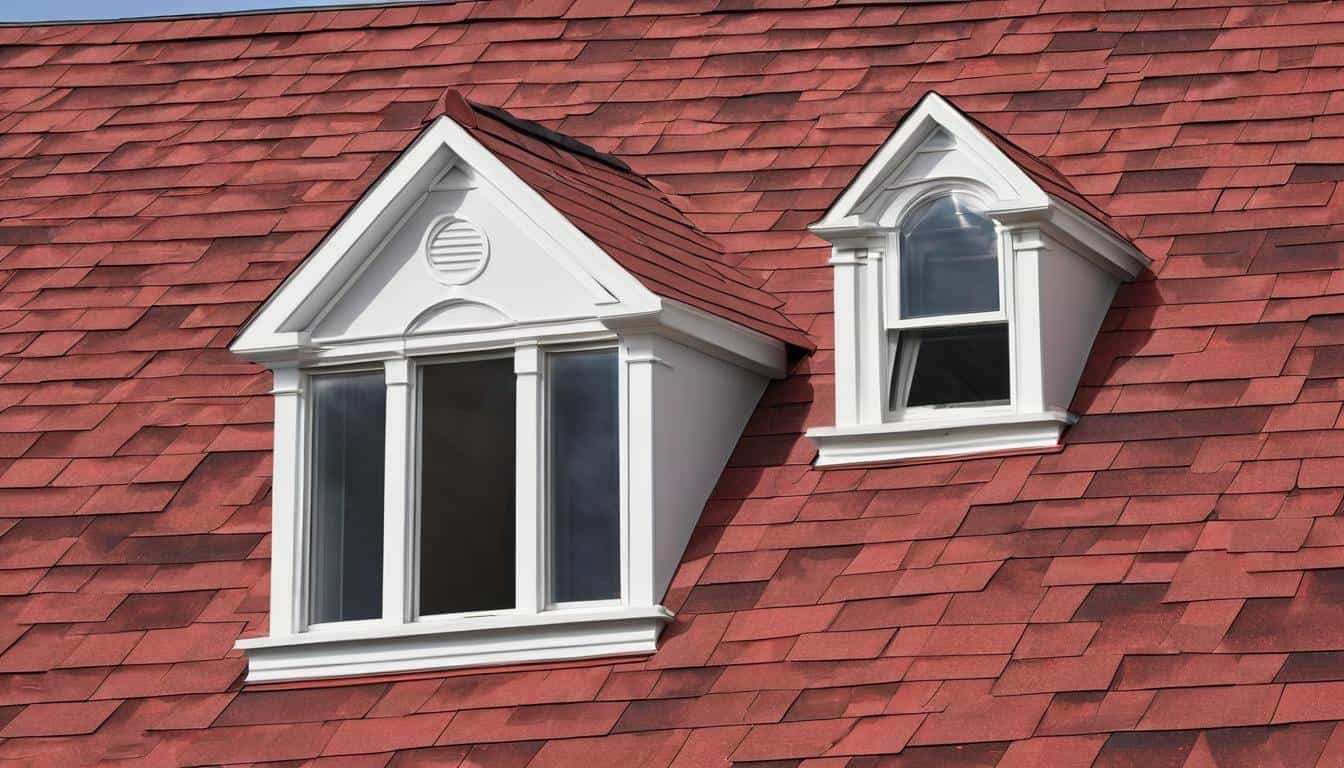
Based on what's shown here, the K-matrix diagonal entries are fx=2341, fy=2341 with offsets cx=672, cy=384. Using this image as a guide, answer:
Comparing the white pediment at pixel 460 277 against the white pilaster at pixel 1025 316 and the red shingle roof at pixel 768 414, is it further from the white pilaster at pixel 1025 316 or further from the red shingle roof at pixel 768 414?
the white pilaster at pixel 1025 316

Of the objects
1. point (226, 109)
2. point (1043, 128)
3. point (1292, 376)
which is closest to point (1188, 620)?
point (1292, 376)

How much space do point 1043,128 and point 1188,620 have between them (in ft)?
13.1

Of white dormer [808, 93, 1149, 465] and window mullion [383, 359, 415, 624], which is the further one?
white dormer [808, 93, 1149, 465]

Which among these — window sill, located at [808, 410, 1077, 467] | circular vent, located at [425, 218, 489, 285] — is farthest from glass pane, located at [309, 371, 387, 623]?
window sill, located at [808, 410, 1077, 467]

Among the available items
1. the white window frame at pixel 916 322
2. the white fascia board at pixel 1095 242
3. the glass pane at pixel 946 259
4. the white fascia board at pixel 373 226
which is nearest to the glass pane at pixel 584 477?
the white fascia board at pixel 373 226

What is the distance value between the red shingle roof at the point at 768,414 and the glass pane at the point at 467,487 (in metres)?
0.47

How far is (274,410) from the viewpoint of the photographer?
12211mm

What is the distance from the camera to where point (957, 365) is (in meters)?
11.4

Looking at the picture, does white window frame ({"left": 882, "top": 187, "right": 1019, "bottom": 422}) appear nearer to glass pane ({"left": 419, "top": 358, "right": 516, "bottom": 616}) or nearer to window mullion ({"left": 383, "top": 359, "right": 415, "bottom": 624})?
glass pane ({"left": 419, "top": 358, "right": 516, "bottom": 616})

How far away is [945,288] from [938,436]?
0.76m

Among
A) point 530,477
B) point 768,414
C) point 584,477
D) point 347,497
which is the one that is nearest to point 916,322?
point 768,414

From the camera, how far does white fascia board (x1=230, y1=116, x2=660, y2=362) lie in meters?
11.2

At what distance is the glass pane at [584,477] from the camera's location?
10.9 meters

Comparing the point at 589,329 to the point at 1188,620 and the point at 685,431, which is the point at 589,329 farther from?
the point at 1188,620
